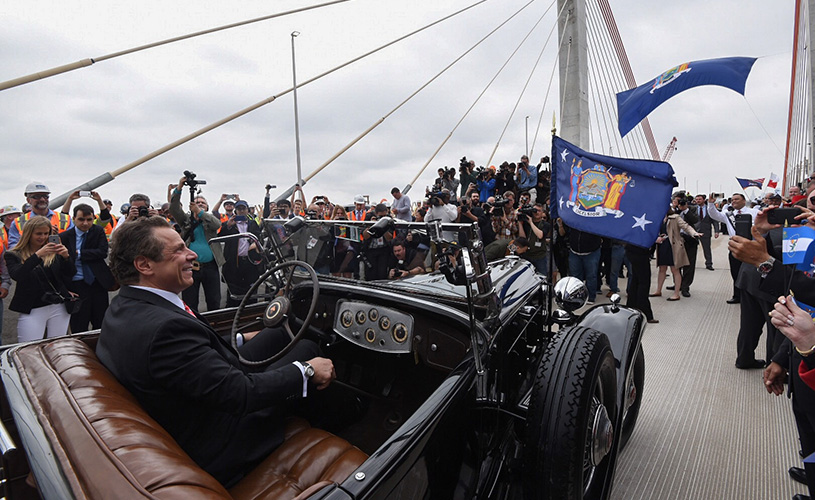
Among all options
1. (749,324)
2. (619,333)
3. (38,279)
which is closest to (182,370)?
(619,333)

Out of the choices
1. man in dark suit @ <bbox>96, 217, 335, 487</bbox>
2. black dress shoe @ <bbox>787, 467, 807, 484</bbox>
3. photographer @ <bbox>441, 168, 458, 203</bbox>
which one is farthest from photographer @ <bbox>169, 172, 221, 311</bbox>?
photographer @ <bbox>441, 168, 458, 203</bbox>

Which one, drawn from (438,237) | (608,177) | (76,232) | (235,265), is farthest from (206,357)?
(76,232)

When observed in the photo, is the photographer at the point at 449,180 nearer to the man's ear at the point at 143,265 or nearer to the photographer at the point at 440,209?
the photographer at the point at 440,209

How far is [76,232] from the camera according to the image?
Result: 4215 millimetres

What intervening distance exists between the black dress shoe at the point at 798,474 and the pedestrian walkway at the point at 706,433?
1.2 inches

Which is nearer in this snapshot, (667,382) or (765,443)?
(765,443)

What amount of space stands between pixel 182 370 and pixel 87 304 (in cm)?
379

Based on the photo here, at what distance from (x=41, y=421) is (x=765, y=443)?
3.62 meters

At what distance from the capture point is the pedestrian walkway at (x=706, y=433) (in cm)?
225

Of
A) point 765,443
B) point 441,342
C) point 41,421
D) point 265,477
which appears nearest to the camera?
point 41,421

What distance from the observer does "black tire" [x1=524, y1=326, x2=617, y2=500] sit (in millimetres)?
1622

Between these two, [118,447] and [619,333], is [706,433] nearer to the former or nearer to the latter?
[619,333]

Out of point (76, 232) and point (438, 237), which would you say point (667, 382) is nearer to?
point (438, 237)

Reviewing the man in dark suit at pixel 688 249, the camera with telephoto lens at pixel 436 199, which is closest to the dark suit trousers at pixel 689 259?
the man in dark suit at pixel 688 249
